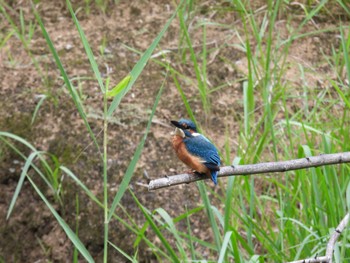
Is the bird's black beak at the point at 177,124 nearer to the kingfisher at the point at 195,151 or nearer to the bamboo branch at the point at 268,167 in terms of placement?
the kingfisher at the point at 195,151

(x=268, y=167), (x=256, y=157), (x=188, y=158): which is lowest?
(x=256, y=157)

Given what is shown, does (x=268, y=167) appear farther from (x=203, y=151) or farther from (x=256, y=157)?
(x=256, y=157)

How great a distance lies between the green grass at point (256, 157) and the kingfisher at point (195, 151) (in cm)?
19

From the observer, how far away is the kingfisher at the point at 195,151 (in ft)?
6.75

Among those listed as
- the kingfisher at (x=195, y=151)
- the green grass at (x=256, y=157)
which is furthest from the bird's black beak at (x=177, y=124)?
the green grass at (x=256, y=157)

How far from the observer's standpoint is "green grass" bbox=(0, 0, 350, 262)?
2.30 m

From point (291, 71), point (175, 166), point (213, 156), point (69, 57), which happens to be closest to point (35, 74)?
point (69, 57)

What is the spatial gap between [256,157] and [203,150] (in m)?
0.62

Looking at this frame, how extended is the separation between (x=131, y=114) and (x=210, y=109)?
1.32 ft

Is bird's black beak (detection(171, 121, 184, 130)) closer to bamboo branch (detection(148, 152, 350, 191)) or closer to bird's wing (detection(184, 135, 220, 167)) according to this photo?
bird's wing (detection(184, 135, 220, 167))

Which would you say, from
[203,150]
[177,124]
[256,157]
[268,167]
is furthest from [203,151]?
[256,157]

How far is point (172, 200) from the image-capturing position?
3.41 m

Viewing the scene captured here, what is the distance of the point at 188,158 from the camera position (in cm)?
211

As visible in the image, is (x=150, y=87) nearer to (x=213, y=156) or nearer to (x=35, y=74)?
(x=35, y=74)
